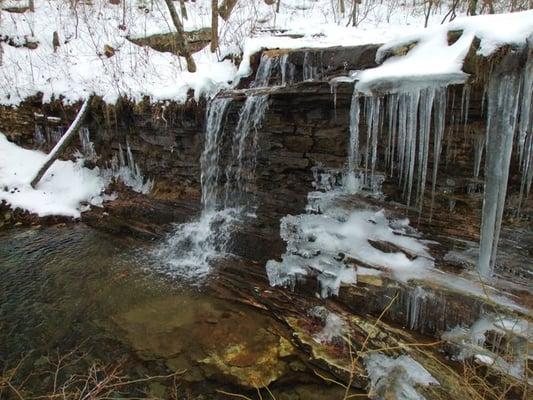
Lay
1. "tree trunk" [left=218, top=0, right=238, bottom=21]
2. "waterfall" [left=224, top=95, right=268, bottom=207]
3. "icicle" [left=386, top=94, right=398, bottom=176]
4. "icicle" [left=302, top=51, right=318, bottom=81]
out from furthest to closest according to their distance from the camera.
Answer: "tree trunk" [left=218, top=0, right=238, bottom=21]
"icicle" [left=302, top=51, right=318, bottom=81]
"waterfall" [left=224, top=95, right=268, bottom=207]
"icicle" [left=386, top=94, right=398, bottom=176]

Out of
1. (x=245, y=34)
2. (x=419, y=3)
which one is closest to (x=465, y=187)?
(x=245, y=34)

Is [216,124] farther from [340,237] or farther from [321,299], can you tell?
[321,299]

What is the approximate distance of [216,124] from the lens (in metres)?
5.24

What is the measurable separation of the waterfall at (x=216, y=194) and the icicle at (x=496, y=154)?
2.54m

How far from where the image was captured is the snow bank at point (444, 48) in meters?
3.05

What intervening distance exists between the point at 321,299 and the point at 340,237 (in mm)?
745

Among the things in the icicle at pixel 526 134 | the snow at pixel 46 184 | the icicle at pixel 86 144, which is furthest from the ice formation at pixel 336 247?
the icicle at pixel 86 144

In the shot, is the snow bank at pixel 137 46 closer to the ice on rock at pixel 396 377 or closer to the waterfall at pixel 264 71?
the waterfall at pixel 264 71

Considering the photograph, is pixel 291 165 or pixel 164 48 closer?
pixel 291 165

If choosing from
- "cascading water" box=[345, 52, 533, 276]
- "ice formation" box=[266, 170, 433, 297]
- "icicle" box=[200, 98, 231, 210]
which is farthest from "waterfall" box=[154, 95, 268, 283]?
"cascading water" box=[345, 52, 533, 276]

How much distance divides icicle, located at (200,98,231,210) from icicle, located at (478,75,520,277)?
3.18m

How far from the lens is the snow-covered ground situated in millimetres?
6176

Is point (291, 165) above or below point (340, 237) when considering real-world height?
above

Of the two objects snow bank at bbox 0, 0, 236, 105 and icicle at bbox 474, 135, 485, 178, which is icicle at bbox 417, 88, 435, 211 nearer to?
icicle at bbox 474, 135, 485, 178
